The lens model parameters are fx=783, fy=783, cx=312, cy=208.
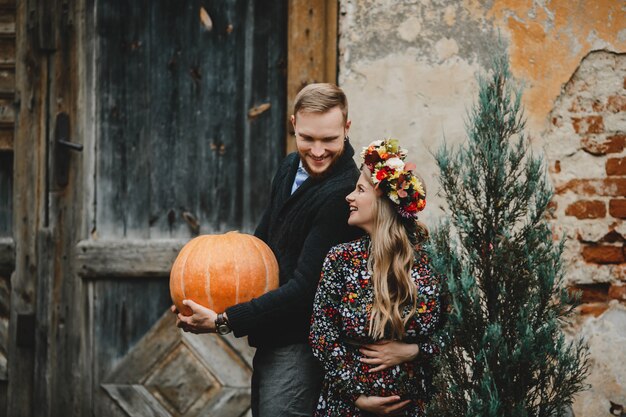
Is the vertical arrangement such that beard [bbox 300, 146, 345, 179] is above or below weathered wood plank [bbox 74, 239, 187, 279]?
above

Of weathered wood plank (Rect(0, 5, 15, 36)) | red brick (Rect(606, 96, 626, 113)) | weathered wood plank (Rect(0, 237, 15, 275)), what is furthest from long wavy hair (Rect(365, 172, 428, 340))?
weathered wood plank (Rect(0, 5, 15, 36))

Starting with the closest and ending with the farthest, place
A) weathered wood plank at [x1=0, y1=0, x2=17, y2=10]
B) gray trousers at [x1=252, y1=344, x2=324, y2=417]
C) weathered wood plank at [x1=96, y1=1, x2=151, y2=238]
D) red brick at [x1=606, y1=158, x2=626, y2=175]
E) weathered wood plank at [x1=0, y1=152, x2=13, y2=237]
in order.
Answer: gray trousers at [x1=252, y1=344, x2=324, y2=417] < red brick at [x1=606, y1=158, x2=626, y2=175] < weathered wood plank at [x1=96, y1=1, x2=151, y2=238] < weathered wood plank at [x1=0, y1=0, x2=17, y2=10] < weathered wood plank at [x1=0, y1=152, x2=13, y2=237]

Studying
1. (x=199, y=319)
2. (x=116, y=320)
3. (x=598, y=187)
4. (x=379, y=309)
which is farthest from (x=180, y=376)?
(x=598, y=187)

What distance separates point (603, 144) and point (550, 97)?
0.37m

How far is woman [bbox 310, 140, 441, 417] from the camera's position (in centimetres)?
295

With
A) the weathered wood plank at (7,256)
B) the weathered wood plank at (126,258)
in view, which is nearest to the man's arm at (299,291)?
the weathered wood plank at (126,258)

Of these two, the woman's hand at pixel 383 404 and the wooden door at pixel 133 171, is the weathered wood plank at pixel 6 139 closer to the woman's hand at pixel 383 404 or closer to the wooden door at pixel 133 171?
the wooden door at pixel 133 171

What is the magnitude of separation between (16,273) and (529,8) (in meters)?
3.34

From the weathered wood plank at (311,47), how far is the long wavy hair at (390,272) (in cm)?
153

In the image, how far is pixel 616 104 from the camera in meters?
4.16

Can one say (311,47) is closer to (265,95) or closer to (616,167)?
(265,95)

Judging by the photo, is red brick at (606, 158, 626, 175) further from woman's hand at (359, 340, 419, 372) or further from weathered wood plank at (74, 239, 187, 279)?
weathered wood plank at (74, 239, 187, 279)

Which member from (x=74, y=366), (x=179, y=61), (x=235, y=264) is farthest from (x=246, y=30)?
(x=74, y=366)

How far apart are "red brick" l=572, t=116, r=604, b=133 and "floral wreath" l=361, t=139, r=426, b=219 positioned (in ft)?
5.01
